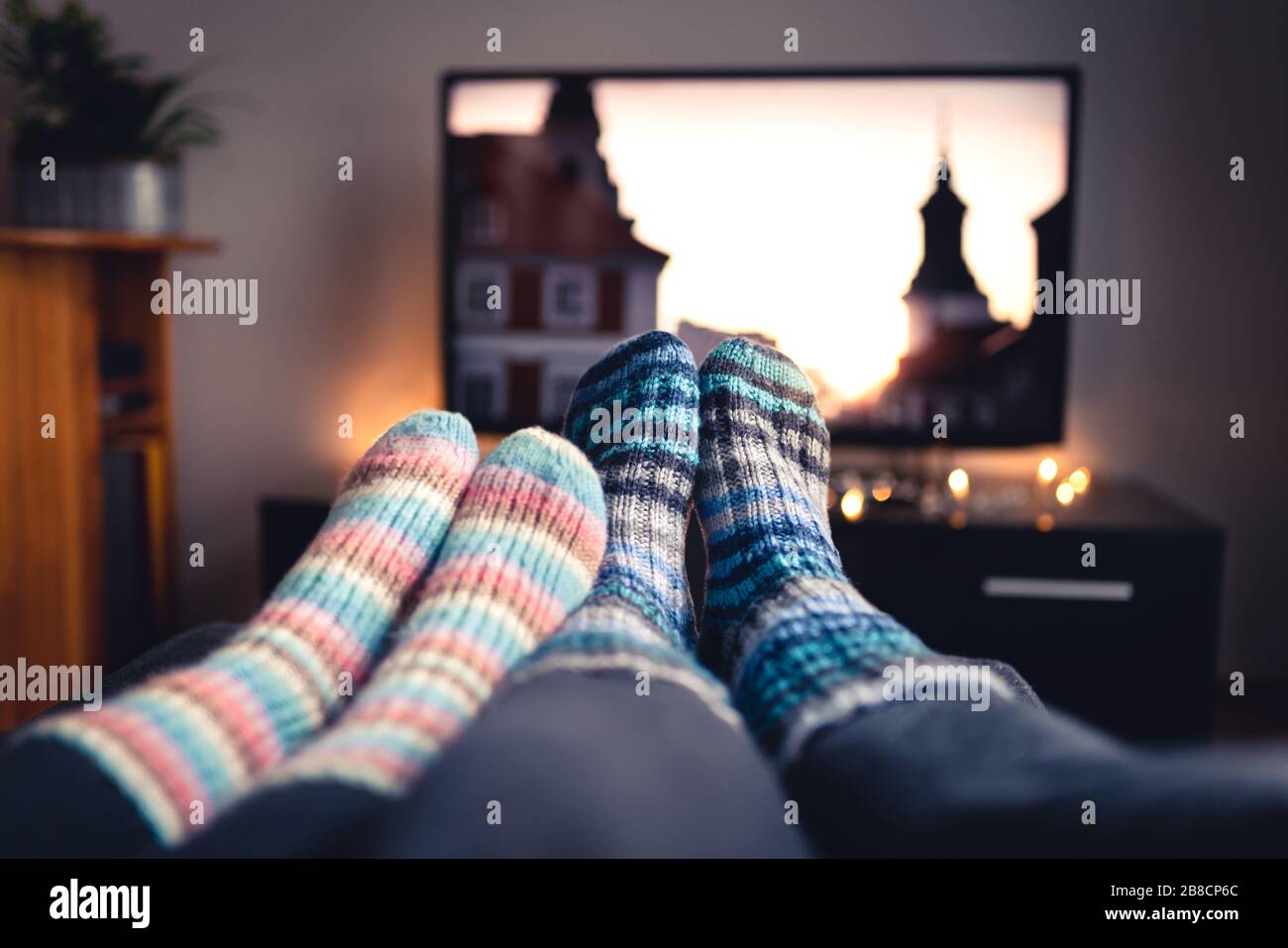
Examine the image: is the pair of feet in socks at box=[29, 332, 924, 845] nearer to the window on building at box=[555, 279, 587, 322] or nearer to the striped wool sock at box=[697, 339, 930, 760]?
the striped wool sock at box=[697, 339, 930, 760]

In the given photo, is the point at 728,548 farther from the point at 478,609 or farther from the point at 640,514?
the point at 478,609

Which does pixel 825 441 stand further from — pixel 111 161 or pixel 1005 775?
pixel 111 161

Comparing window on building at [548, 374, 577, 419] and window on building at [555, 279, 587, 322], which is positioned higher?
window on building at [555, 279, 587, 322]

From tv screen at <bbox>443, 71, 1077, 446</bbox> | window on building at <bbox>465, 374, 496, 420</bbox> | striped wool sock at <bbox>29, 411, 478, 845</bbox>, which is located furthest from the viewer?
window on building at <bbox>465, 374, 496, 420</bbox>

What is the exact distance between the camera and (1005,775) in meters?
0.37

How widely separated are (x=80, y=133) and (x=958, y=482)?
5.33 feet

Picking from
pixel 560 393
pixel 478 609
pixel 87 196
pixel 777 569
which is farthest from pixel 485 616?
pixel 87 196

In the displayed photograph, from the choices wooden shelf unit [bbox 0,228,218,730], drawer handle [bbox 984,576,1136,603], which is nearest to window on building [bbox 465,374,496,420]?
wooden shelf unit [bbox 0,228,218,730]

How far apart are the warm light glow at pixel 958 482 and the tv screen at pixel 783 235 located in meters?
0.07

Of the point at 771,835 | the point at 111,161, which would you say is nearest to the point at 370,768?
the point at 771,835

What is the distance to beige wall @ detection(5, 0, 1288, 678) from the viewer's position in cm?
188

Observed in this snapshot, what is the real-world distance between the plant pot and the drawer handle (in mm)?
1521

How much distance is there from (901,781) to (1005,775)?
44 mm

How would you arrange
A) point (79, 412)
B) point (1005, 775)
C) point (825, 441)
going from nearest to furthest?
point (1005, 775) < point (825, 441) < point (79, 412)
